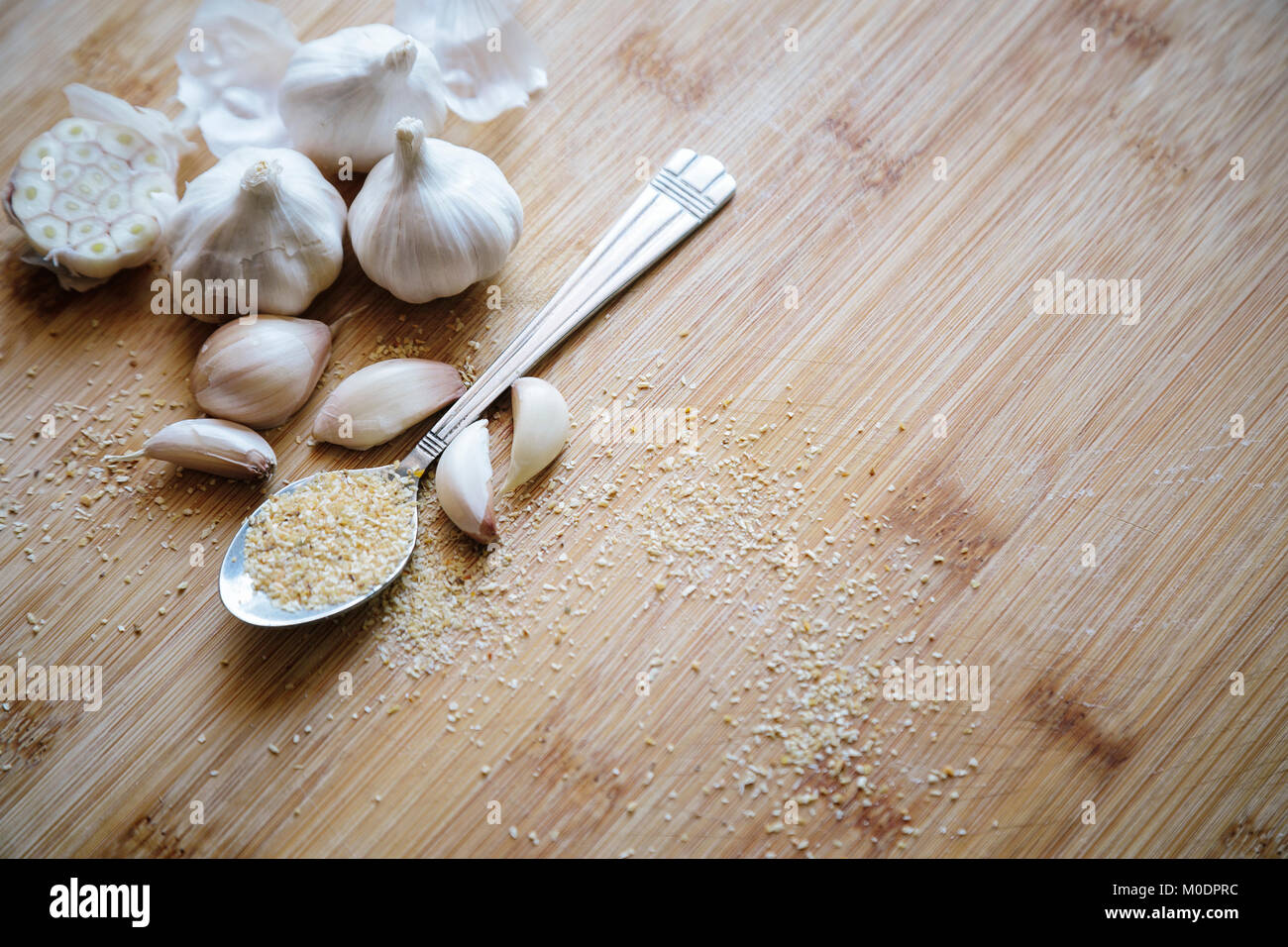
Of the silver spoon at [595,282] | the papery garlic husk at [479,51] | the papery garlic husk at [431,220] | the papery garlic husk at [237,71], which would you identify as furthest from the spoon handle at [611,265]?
the papery garlic husk at [237,71]

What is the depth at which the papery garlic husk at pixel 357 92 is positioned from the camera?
1.19m

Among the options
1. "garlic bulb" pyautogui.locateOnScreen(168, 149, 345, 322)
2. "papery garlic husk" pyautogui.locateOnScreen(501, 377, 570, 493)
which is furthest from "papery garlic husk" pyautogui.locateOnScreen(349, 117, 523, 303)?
"papery garlic husk" pyautogui.locateOnScreen(501, 377, 570, 493)

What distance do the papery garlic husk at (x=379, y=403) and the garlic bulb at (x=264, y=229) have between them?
15cm

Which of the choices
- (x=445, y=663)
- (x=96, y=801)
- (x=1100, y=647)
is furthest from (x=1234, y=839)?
(x=96, y=801)

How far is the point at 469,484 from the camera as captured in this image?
1144 millimetres

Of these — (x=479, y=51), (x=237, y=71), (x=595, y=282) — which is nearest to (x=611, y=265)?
(x=595, y=282)

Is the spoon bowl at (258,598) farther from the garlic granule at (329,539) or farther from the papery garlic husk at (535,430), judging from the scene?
the papery garlic husk at (535,430)

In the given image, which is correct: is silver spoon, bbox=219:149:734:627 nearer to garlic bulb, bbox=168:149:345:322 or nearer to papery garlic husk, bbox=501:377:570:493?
papery garlic husk, bbox=501:377:570:493

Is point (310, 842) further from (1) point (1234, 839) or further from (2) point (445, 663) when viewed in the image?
(1) point (1234, 839)

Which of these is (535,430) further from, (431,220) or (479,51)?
(479,51)

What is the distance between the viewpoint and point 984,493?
1214 millimetres

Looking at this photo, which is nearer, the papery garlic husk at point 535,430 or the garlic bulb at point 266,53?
the papery garlic husk at point 535,430

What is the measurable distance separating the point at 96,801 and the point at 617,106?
3.80 ft

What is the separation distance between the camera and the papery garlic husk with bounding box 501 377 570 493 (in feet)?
3.83
